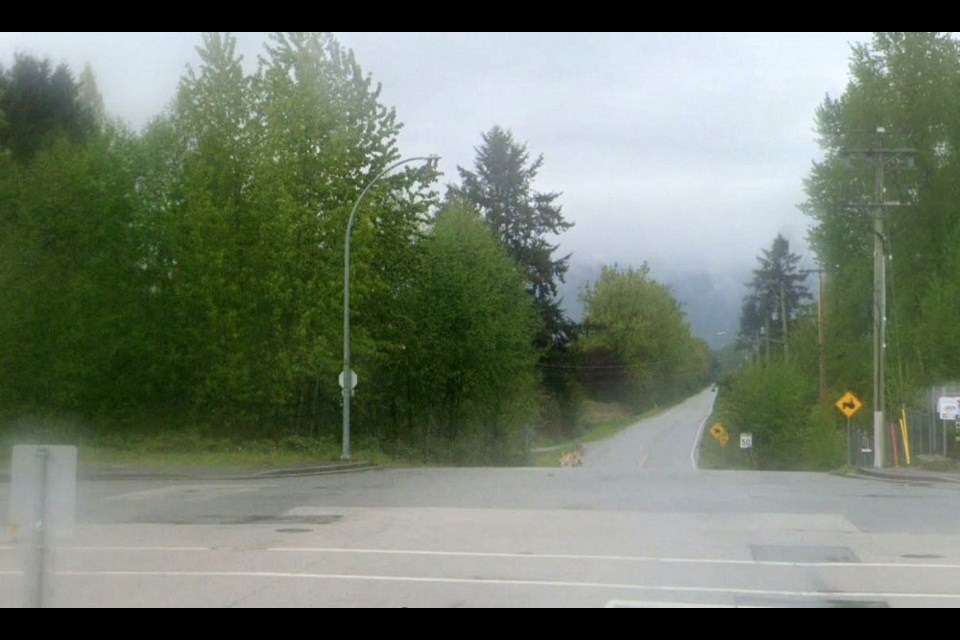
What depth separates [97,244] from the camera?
137ft

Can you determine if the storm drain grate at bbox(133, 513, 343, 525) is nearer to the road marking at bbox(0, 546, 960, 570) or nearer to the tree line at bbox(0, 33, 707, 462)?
the road marking at bbox(0, 546, 960, 570)

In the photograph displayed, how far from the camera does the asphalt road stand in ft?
41.3

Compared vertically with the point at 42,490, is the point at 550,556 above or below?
below

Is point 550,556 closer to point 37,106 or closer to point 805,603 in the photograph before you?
point 805,603

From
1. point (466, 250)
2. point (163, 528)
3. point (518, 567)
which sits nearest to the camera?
point (518, 567)

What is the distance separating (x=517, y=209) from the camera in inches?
3302

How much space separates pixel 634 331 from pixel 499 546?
10781 cm

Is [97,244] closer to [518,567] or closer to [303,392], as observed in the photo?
[303,392]

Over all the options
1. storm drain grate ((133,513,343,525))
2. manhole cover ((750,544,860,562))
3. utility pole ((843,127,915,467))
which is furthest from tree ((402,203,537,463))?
manhole cover ((750,544,860,562))

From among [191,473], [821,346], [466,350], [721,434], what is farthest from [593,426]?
[191,473]

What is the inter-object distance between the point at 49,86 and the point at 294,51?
861 inches

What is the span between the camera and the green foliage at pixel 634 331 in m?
117

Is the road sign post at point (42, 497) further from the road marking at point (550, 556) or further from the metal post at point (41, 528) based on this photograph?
the road marking at point (550, 556)
